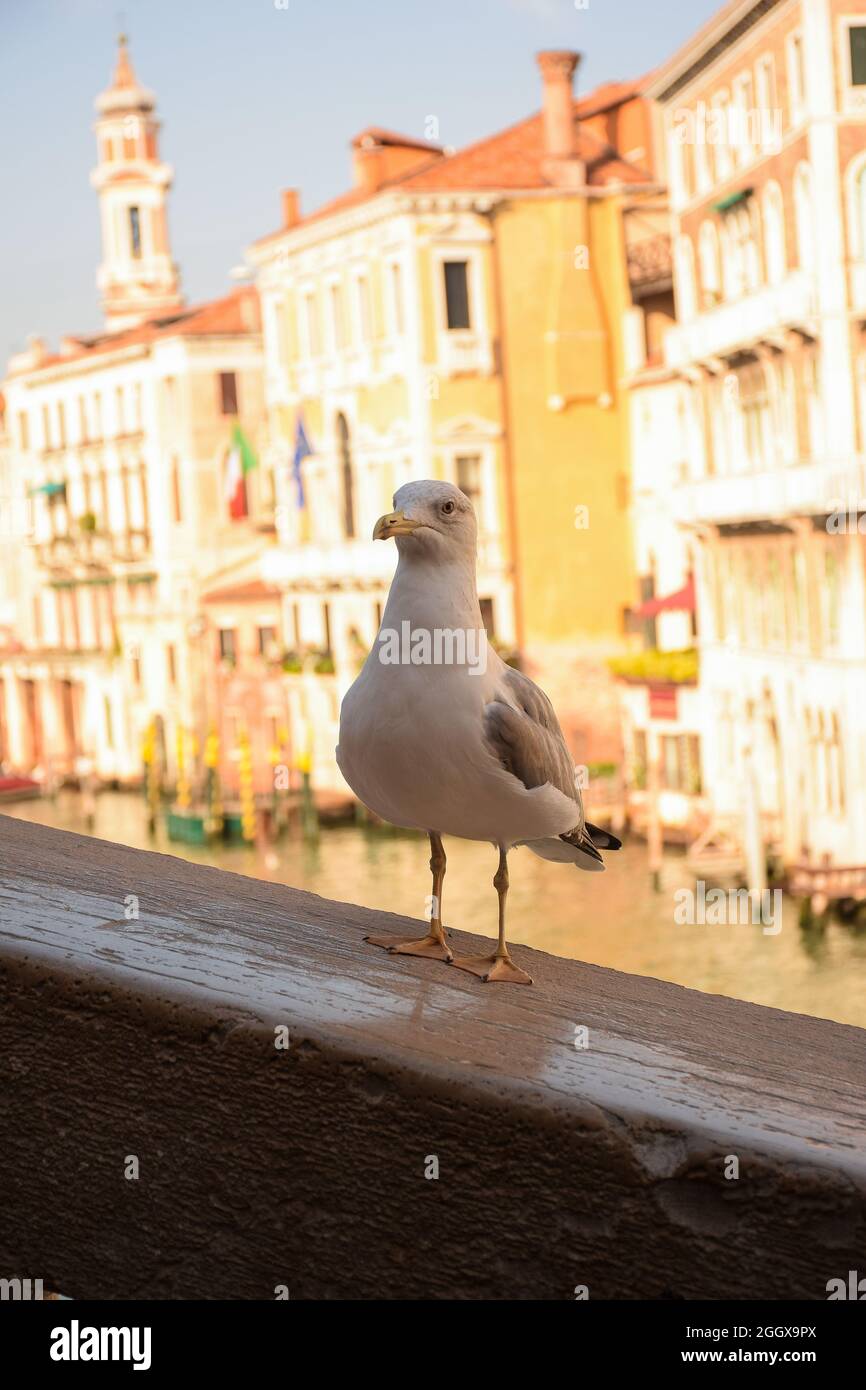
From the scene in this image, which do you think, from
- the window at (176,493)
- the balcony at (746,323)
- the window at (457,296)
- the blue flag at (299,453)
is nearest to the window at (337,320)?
the blue flag at (299,453)

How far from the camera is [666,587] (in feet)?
133

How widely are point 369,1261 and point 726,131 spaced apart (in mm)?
31110

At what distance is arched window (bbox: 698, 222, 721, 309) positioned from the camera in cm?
3275

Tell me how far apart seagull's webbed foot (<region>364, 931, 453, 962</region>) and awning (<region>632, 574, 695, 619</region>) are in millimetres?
35017

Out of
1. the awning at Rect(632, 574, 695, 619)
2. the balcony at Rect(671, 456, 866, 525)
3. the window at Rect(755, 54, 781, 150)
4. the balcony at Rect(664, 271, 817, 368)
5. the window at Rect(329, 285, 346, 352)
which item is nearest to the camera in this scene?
the balcony at Rect(671, 456, 866, 525)

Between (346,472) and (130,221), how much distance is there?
80.2 feet

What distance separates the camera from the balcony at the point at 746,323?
2814 cm

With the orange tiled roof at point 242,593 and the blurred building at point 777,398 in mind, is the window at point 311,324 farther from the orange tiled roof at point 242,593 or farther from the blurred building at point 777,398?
the blurred building at point 777,398

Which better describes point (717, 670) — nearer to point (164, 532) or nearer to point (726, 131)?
point (726, 131)

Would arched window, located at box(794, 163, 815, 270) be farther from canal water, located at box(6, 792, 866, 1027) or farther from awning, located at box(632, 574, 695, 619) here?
awning, located at box(632, 574, 695, 619)

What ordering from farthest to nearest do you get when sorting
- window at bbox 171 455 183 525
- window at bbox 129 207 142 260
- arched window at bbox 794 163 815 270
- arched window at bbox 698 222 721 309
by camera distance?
1. window at bbox 129 207 142 260
2. window at bbox 171 455 183 525
3. arched window at bbox 698 222 721 309
4. arched window at bbox 794 163 815 270

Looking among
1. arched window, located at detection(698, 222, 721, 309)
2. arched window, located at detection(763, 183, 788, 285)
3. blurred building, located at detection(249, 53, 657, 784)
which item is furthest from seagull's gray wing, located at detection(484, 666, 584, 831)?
blurred building, located at detection(249, 53, 657, 784)

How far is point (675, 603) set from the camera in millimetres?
37469
